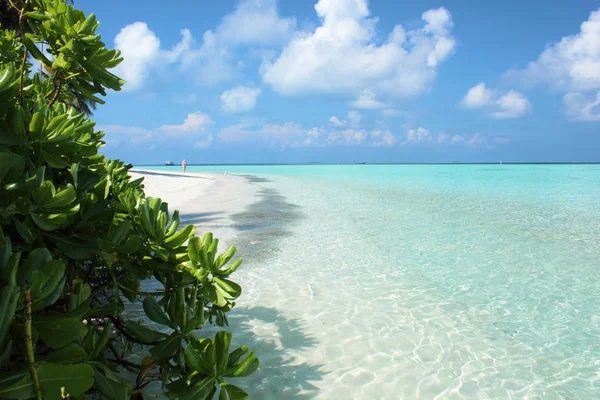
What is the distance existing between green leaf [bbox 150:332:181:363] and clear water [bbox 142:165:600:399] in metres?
1.28

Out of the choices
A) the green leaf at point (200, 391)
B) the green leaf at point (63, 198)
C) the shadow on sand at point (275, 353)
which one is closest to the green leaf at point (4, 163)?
the green leaf at point (63, 198)

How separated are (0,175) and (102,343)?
594mm

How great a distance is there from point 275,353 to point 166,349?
1781 millimetres

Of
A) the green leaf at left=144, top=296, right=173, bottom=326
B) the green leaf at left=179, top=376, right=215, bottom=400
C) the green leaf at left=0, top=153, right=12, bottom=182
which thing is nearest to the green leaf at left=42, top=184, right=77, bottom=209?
the green leaf at left=0, top=153, right=12, bottom=182

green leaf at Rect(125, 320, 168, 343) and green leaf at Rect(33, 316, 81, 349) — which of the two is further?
green leaf at Rect(125, 320, 168, 343)

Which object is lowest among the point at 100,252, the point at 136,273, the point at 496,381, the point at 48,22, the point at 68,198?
the point at 496,381

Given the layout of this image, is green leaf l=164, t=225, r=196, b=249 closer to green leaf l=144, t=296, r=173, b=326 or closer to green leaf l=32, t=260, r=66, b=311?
green leaf l=144, t=296, r=173, b=326

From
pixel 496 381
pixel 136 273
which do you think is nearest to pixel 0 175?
pixel 136 273

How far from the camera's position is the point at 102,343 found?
48.4 inches

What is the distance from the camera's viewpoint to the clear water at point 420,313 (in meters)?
Answer: 2.76

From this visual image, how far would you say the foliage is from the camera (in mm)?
944

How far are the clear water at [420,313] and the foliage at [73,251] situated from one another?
130 cm

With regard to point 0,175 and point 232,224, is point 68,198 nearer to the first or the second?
point 0,175

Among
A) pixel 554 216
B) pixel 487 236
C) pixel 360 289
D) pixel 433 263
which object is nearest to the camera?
pixel 360 289
